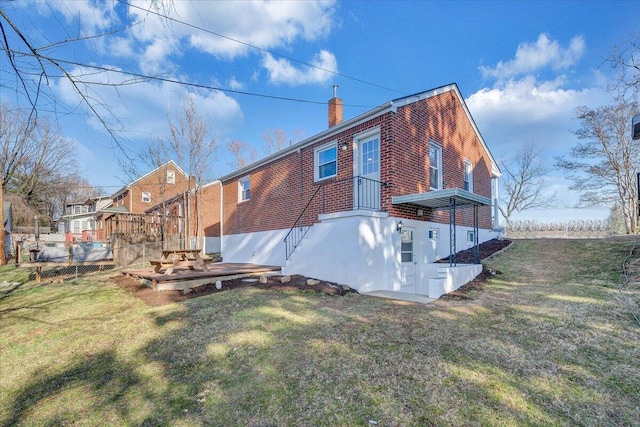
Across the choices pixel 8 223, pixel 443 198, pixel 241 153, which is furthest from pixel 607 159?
pixel 8 223

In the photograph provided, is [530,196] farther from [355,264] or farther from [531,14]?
[355,264]

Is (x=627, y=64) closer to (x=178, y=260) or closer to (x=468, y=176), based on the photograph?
(x=468, y=176)

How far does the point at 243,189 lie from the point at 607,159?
885 inches

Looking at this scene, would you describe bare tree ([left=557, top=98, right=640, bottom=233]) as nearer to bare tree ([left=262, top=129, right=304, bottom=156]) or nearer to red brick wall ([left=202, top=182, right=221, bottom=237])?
bare tree ([left=262, top=129, right=304, bottom=156])

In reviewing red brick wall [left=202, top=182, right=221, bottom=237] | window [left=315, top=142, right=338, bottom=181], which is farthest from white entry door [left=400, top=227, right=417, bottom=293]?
red brick wall [left=202, top=182, right=221, bottom=237]

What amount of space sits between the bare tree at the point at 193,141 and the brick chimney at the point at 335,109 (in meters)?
8.16

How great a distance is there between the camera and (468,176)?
13266 millimetres

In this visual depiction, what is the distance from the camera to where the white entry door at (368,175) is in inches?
358

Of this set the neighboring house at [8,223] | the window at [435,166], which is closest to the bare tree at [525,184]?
the window at [435,166]

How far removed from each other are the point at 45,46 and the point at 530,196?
3939cm

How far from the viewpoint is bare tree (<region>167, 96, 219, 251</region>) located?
16422 millimetres

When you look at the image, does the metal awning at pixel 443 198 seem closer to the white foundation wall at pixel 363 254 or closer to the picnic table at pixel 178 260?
the white foundation wall at pixel 363 254

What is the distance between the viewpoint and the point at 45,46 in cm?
306

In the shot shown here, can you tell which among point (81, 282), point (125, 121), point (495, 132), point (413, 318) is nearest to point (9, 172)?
point (81, 282)
